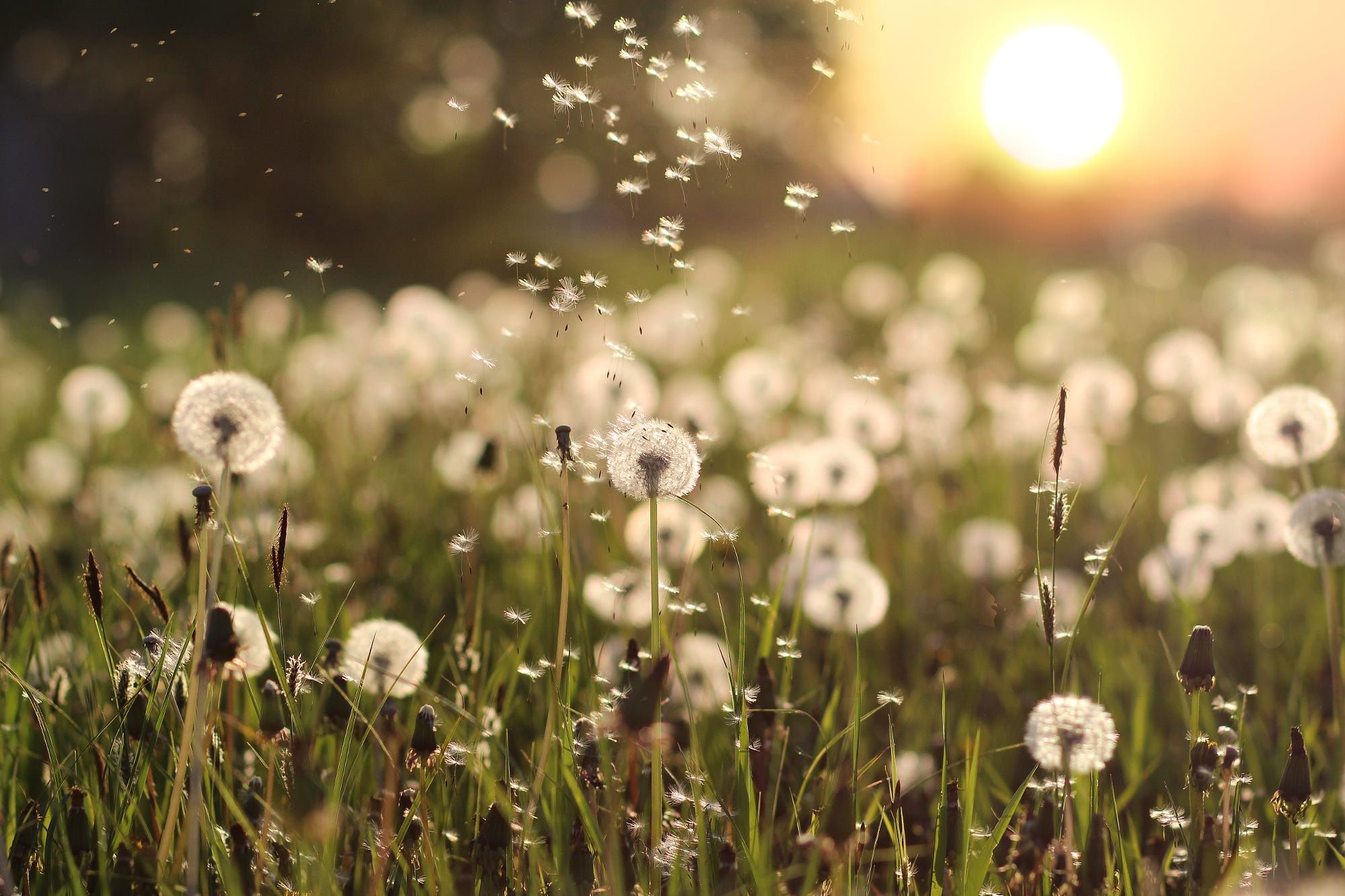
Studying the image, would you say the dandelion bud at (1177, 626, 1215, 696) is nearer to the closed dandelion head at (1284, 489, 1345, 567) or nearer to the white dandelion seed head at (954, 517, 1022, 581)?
the closed dandelion head at (1284, 489, 1345, 567)

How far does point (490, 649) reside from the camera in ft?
6.06

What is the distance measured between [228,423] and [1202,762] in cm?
104

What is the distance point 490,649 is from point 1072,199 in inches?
758

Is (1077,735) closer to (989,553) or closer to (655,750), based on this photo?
(655,750)

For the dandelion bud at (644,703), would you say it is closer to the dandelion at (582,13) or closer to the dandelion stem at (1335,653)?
the dandelion at (582,13)

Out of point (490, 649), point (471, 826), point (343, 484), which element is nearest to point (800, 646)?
point (490, 649)

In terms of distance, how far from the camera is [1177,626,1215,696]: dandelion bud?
1132 millimetres

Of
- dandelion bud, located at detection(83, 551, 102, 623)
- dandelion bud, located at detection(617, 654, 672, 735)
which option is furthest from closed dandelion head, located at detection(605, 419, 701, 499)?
dandelion bud, located at detection(83, 551, 102, 623)

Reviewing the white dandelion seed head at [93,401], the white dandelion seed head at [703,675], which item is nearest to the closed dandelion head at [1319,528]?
the white dandelion seed head at [703,675]

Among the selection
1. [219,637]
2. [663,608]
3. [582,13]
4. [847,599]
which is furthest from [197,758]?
[847,599]

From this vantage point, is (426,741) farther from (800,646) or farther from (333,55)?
(333,55)

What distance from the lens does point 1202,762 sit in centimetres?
116

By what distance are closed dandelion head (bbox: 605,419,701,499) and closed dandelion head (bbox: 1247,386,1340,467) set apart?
1063 mm

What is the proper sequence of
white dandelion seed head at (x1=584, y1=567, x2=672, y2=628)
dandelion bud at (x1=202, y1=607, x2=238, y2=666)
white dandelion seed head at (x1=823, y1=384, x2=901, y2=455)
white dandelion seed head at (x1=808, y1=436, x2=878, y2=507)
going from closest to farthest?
dandelion bud at (x1=202, y1=607, x2=238, y2=666) → white dandelion seed head at (x1=584, y1=567, x2=672, y2=628) → white dandelion seed head at (x1=808, y1=436, x2=878, y2=507) → white dandelion seed head at (x1=823, y1=384, x2=901, y2=455)
